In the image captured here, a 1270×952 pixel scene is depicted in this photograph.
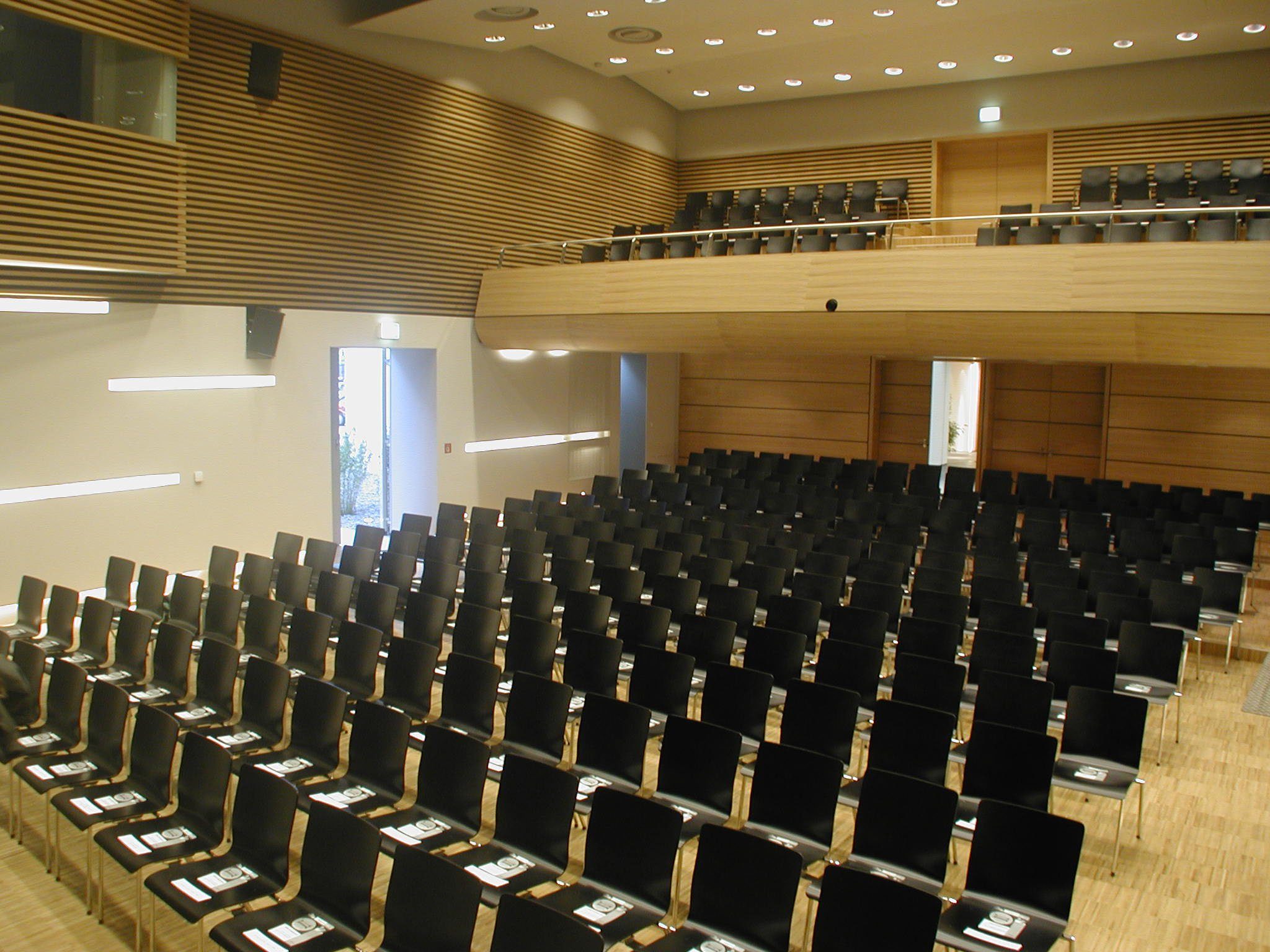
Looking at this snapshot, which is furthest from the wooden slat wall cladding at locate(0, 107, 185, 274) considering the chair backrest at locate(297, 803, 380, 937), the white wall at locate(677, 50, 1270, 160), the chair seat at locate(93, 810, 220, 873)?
the white wall at locate(677, 50, 1270, 160)

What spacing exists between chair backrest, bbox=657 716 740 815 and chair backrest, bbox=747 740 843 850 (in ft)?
0.42

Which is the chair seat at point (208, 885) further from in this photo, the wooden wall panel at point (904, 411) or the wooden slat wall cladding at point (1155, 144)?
the wooden slat wall cladding at point (1155, 144)

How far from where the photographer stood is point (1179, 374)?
13.8m

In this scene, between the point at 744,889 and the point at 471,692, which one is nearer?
the point at 744,889

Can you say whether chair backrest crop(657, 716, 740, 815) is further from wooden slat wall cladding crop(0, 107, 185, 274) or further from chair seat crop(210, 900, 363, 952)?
wooden slat wall cladding crop(0, 107, 185, 274)

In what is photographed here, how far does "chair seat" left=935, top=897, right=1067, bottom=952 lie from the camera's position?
12.1ft

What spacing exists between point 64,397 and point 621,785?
671 cm

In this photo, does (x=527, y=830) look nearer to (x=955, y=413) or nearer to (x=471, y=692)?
(x=471, y=692)

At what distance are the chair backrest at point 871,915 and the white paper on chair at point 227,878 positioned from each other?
2.31m

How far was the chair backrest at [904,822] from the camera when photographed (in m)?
4.11

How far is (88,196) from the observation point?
8.59 metres

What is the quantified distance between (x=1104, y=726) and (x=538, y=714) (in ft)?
9.48

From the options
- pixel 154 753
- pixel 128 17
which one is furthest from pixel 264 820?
pixel 128 17

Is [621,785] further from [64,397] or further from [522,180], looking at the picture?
[522,180]
